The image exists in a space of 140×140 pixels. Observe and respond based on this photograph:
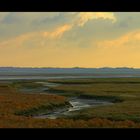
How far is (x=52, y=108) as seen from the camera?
105ft

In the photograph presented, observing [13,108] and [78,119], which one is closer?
[78,119]

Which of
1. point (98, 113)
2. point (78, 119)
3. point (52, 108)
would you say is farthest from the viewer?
point (52, 108)
